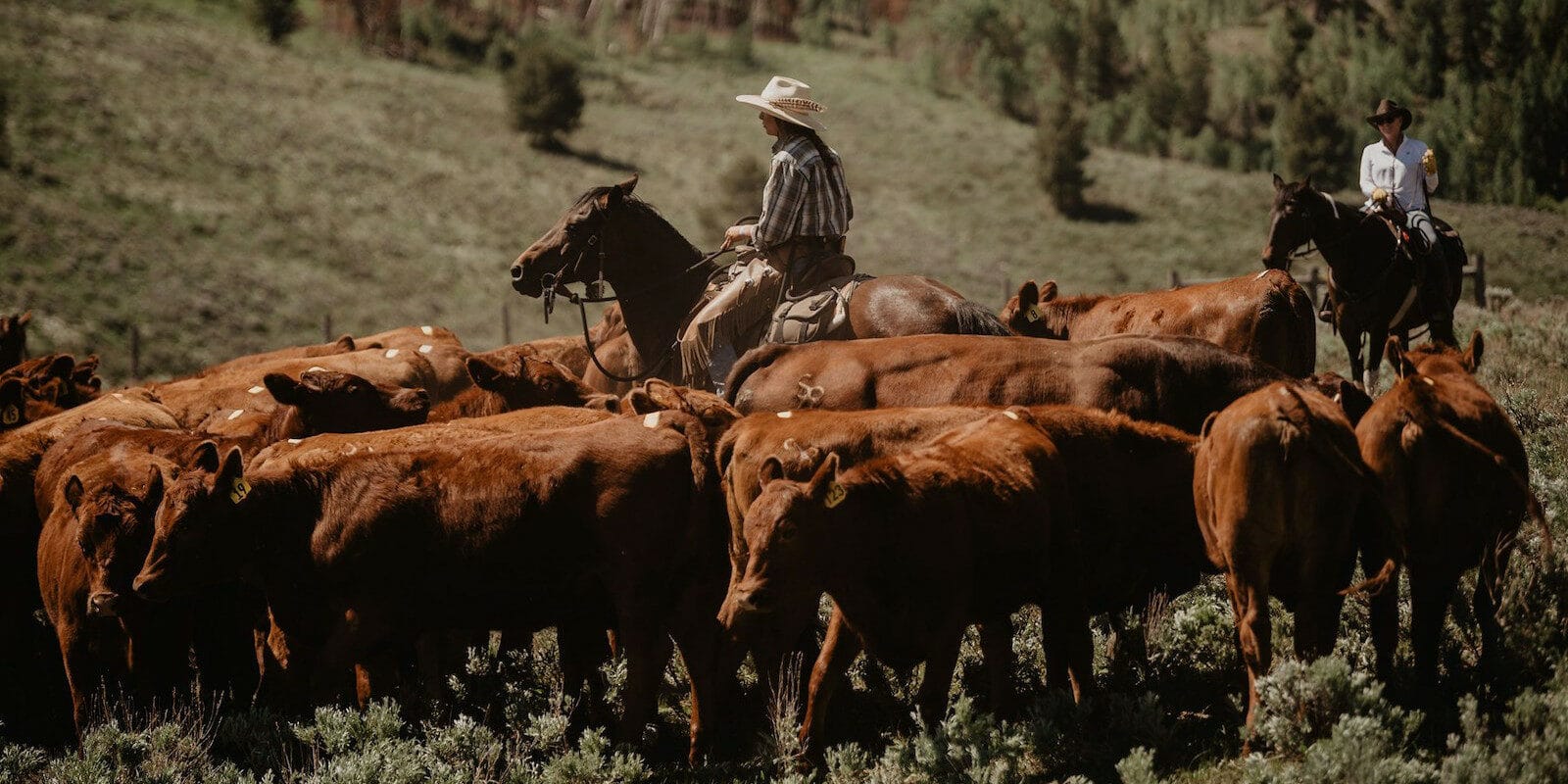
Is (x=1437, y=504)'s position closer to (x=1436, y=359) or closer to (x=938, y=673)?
(x=1436, y=359)

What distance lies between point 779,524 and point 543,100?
5081 cm

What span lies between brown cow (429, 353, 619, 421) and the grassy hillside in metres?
24.0

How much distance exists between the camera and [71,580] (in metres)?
7.99

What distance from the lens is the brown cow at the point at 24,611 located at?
884cm

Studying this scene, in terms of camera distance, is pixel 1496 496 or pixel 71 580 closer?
pixel 1496 496

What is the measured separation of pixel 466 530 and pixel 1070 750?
332cm

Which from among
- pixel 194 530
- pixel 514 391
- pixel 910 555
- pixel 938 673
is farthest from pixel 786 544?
pixel 514 391

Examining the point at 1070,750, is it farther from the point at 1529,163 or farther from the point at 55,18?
the point at 55,18

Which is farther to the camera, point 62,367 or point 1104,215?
point 1104,215

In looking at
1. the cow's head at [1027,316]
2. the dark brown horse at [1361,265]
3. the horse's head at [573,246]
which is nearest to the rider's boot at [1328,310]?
the dark brown horse at [1361,265]

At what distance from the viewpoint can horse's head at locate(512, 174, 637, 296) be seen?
11.7m

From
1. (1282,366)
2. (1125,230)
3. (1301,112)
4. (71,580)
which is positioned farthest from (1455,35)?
(71,580)

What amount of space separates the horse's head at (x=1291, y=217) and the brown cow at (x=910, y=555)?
8074 millimetres

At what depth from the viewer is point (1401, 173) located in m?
14.9
